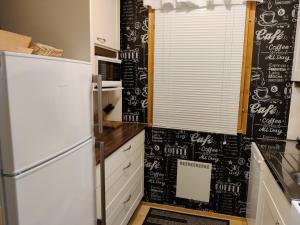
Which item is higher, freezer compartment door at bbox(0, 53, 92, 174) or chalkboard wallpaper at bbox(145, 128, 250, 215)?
freezer compartment door at bbox(0, 53, 92, 174)

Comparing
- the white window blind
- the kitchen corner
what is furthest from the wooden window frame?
the kitchen corner

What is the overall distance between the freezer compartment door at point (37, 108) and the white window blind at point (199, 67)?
4.54 feet

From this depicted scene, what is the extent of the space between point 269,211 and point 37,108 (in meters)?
1.50

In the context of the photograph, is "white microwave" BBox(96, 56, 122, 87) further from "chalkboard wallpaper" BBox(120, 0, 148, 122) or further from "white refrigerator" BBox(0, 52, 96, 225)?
"white refrigerator" BBox(0, 52, 96, 225)

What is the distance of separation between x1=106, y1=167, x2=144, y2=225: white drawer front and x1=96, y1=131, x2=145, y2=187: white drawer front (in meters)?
0.25

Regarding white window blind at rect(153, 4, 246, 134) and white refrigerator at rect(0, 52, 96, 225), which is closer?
white refrigerator at rect(0, 52, 96, 225)

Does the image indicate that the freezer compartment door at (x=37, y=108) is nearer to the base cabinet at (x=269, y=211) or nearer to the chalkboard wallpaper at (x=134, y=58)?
the base cabinet at (x=269, y=211)

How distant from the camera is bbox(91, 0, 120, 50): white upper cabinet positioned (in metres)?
1.98

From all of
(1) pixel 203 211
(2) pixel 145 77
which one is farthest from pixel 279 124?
(2) pixel 145 77

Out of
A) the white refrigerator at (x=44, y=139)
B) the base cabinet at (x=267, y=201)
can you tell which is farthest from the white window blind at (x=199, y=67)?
the white refrigerator at (x=44, y=139)

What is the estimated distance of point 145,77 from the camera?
2.63 m

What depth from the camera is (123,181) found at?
2121mm

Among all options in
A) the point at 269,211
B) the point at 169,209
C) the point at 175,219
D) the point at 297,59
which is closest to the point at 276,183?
the point at 269,211

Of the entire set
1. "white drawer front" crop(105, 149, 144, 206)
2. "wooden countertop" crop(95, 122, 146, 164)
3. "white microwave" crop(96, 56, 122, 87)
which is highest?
"white microwave" crop(96, 56, 122, 87)
